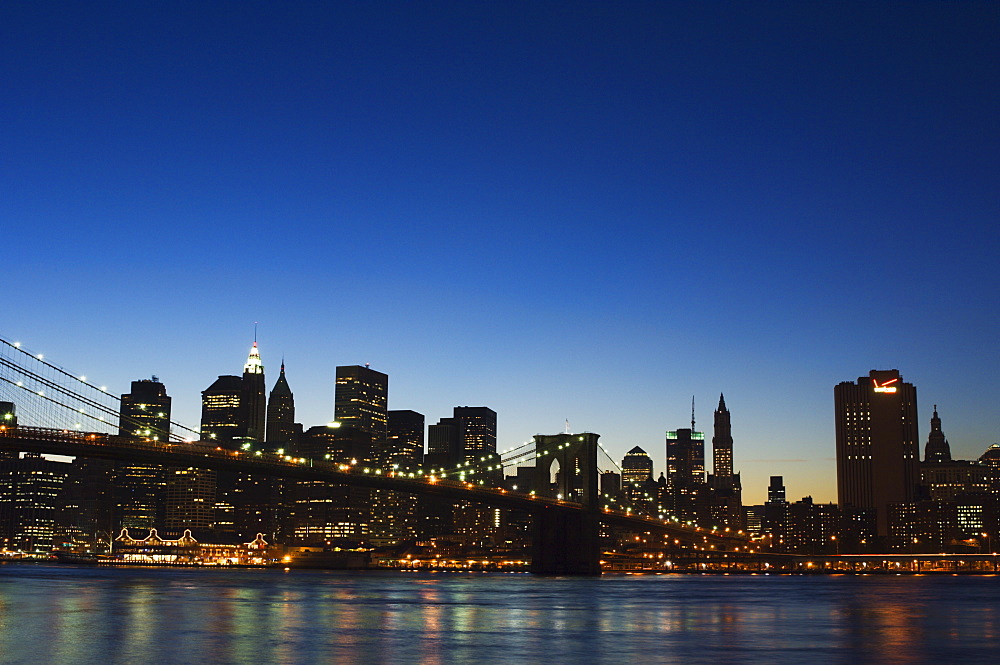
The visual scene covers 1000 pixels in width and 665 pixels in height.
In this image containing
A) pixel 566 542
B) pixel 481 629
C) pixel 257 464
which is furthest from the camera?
pixel 566 542

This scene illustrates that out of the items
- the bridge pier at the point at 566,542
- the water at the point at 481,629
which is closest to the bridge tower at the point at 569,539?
the bridge pier at the point at 566,542

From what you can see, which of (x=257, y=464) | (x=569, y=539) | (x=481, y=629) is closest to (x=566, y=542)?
(x=569, y=539)

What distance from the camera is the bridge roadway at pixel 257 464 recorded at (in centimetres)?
6575

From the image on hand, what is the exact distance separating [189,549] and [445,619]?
161 meters

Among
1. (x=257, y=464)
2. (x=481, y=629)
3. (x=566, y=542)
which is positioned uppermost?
(x=257, y=464)

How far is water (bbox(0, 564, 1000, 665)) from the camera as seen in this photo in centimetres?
2831

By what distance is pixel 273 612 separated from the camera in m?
44.1

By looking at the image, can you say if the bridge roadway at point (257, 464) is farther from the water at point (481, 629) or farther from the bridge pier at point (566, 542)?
the water at point (481, 629)

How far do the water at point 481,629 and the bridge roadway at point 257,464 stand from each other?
10.0 m

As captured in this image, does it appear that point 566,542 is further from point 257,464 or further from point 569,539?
point 257,464

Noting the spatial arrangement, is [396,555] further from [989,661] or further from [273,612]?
[989,661]

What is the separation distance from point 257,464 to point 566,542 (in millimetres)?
30126

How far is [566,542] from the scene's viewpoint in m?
94.6

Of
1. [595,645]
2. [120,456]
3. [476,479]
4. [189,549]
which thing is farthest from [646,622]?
[189,549]
